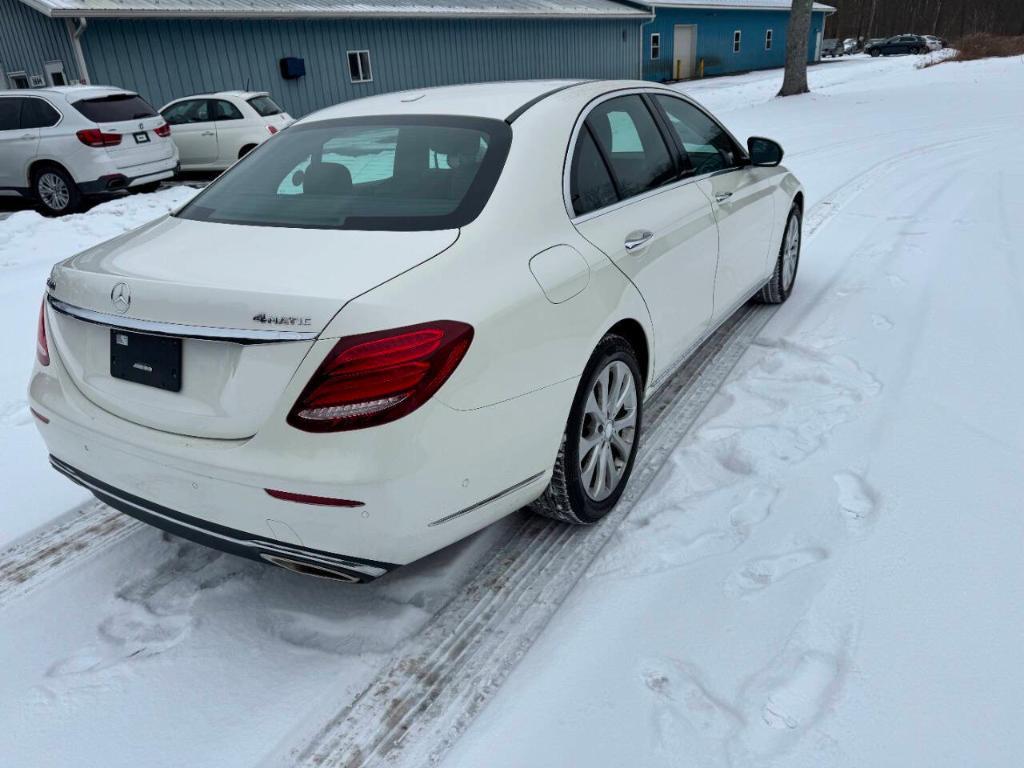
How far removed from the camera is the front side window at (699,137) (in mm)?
3818

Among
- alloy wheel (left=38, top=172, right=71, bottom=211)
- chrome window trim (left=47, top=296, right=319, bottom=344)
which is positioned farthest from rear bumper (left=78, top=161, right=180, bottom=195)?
chrome window trim (left=47, top=296, right=319, bottom=344)

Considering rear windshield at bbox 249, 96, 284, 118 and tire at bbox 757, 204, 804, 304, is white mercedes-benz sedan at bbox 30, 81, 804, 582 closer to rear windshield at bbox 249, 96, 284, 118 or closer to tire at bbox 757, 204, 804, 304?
tire at bbox 757, 204, 804, 304

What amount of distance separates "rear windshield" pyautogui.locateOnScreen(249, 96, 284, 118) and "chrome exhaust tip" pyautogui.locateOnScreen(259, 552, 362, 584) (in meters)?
11.7

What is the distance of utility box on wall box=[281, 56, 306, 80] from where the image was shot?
1706 cm

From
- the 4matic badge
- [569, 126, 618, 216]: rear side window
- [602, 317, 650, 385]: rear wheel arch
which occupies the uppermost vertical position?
[569, 126, 618, 216]: rear side window

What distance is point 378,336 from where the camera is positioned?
77.0 inches

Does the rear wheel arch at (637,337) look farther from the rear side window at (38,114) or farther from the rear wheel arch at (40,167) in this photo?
the rear side window at (38,114)

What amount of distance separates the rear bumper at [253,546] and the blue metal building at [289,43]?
14242 mm

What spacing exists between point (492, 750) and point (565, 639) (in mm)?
464

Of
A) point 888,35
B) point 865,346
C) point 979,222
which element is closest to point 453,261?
point 865,346

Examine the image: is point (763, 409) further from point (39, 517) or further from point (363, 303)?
point (39, 517)

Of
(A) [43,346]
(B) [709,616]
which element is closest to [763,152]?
(B) [709,616]

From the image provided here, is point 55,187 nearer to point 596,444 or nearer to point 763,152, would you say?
point 763,152

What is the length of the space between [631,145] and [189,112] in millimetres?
11407
